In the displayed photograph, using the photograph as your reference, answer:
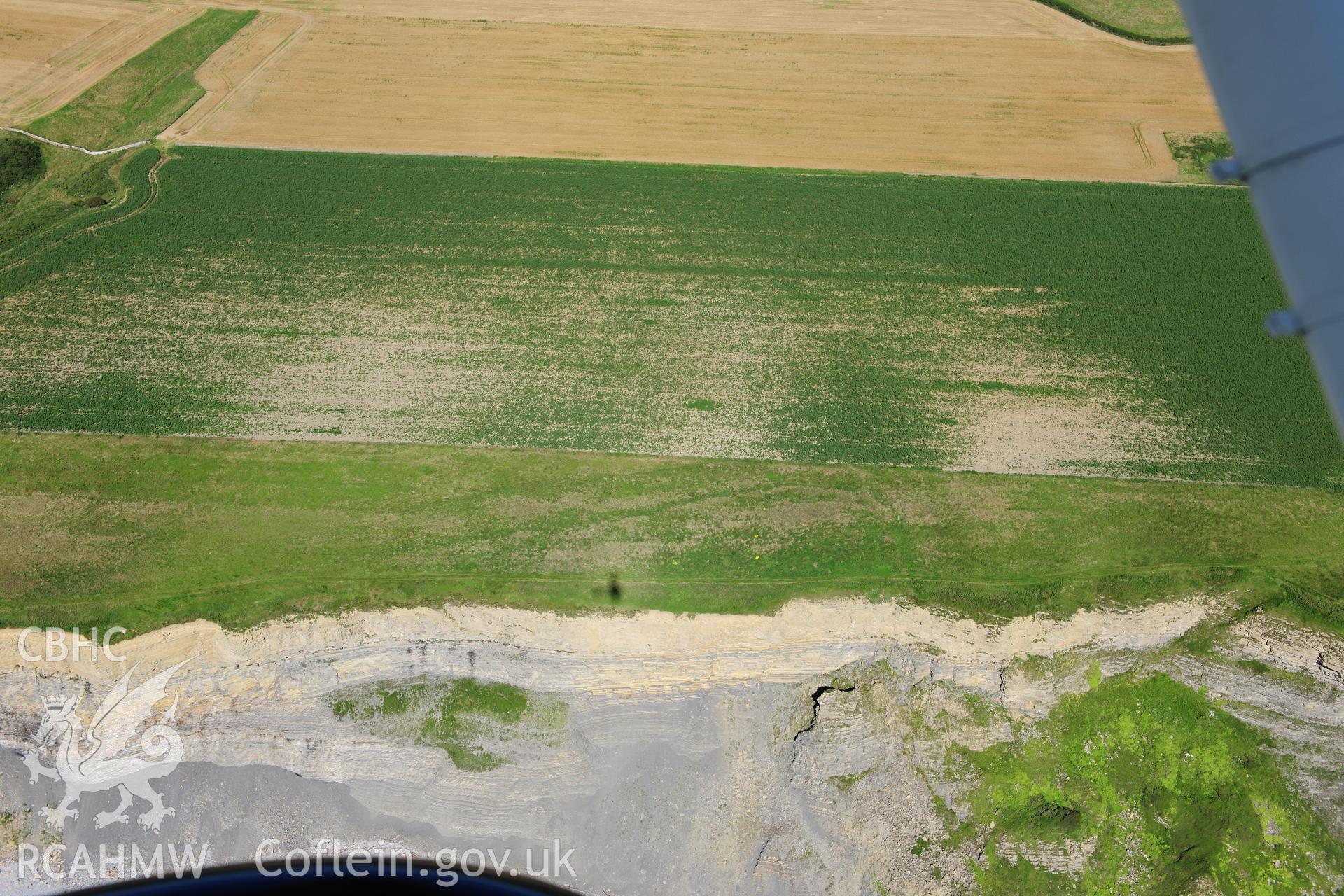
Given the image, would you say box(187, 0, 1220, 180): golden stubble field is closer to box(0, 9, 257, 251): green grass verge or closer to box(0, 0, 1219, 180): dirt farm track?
box(0, 0, 1219, 180): dirt farm track

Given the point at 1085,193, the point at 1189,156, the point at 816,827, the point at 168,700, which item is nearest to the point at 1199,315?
→ the point at 1085,193

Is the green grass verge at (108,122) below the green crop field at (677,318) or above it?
above

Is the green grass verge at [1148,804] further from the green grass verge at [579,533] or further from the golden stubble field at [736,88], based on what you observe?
the golden stubble field at [736,88]

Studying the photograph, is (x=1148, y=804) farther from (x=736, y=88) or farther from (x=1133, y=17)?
(x=1133, y=17)

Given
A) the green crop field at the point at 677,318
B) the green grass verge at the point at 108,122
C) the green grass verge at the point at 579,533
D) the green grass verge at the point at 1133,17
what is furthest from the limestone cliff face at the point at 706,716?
the green grass verge at the point at 1133,17

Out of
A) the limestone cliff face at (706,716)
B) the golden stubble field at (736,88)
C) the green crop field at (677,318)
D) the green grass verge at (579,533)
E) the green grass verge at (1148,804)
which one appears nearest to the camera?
the green grass verge at (1148,804)

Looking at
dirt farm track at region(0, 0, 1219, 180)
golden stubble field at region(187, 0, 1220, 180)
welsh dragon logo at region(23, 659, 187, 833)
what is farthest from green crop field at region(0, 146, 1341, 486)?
welsh dragon logo at region(23, 659, 187, 833)

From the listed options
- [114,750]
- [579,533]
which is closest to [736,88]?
[579,533]
